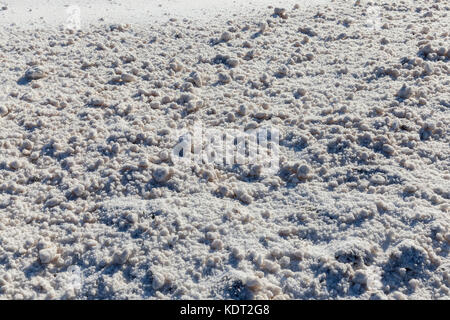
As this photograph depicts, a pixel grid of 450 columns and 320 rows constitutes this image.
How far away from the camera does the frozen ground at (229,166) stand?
2.20 meters

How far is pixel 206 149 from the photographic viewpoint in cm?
281

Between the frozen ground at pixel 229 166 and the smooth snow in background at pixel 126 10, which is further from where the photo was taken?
the smooth snow in background at pixel 126 10

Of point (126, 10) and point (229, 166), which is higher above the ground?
point (126, 10)

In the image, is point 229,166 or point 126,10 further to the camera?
point 126,10

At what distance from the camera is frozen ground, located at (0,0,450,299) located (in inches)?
86.4

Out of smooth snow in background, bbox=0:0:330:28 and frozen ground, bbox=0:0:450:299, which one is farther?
smooth snow in background, bbox=0:0:330:28

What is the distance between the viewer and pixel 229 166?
2.72m

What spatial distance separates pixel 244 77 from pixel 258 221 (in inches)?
51.6

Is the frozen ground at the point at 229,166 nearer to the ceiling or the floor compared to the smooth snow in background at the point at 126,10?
nearer to the floor

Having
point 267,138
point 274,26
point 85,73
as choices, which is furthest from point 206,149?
point 274,26

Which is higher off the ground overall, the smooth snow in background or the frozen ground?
the smooth snow in background
